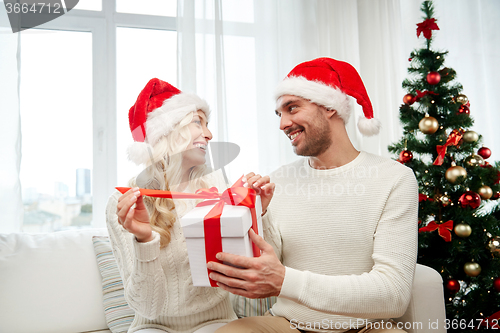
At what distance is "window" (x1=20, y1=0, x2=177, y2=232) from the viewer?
2221 mm

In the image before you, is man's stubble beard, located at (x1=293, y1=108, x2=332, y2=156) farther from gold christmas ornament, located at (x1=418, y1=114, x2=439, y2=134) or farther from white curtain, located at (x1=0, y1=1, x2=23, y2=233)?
white curtain, located at (x1=0, y1=1, x2=23, y2=233)

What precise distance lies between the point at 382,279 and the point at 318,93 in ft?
2.22

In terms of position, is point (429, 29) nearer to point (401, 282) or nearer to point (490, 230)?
point (490, 230)

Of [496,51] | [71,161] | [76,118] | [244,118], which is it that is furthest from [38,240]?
[496,51]

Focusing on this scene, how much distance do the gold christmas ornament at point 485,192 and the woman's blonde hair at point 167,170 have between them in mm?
1422

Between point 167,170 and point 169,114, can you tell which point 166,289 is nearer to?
point 167,170

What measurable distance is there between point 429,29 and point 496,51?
147 centimetres

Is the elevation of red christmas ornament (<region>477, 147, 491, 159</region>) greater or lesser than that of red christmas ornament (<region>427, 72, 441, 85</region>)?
lesser

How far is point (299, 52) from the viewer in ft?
8.20

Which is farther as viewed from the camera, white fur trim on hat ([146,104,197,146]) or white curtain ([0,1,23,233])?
white curtain ([0,1,23,233])

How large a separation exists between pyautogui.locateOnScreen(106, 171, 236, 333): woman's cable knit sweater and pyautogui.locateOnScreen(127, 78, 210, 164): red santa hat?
A: 0.18m

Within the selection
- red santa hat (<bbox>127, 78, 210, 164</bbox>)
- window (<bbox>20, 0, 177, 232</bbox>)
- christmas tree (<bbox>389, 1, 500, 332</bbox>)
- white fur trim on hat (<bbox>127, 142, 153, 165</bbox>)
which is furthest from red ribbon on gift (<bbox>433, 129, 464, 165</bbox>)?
window (<bbox>20, 0, 177, 232</bbox>)

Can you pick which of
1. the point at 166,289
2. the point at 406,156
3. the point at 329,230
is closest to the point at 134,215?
the point at 166,289

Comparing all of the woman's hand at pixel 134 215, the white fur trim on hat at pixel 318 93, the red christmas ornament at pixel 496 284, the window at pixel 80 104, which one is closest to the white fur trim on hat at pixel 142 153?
the woman's hand at pixel 134 215
